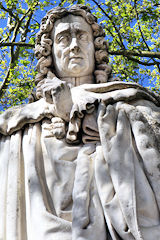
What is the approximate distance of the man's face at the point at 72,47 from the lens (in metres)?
6.49

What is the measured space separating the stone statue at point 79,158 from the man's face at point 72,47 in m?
0.01

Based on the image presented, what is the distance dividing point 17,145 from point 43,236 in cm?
118

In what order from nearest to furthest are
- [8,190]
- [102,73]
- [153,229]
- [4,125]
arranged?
[153,229], [8,190], [4,125], [102,73]

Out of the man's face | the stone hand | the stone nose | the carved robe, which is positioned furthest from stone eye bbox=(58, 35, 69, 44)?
the stone hand

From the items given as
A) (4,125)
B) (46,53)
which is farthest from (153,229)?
(46,53)

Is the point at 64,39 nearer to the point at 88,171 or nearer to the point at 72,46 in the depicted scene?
the point at 72,46

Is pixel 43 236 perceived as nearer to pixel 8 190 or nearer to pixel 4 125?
pixel 8 190

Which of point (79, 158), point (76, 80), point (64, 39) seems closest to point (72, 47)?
point (64, 39)

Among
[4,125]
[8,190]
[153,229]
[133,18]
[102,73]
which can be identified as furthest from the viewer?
[133,18]

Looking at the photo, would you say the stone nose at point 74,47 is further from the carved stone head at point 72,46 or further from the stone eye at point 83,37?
the stone eye at point 83,37

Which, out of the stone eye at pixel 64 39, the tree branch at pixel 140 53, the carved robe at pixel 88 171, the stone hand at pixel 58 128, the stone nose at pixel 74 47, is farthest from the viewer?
the tree branch at pixel 140 53

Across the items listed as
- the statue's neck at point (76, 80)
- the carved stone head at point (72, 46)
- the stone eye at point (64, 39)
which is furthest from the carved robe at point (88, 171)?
the stone eye at point (64, 39)

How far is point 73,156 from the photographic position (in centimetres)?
566

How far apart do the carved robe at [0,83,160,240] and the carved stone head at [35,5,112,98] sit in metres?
0.49
